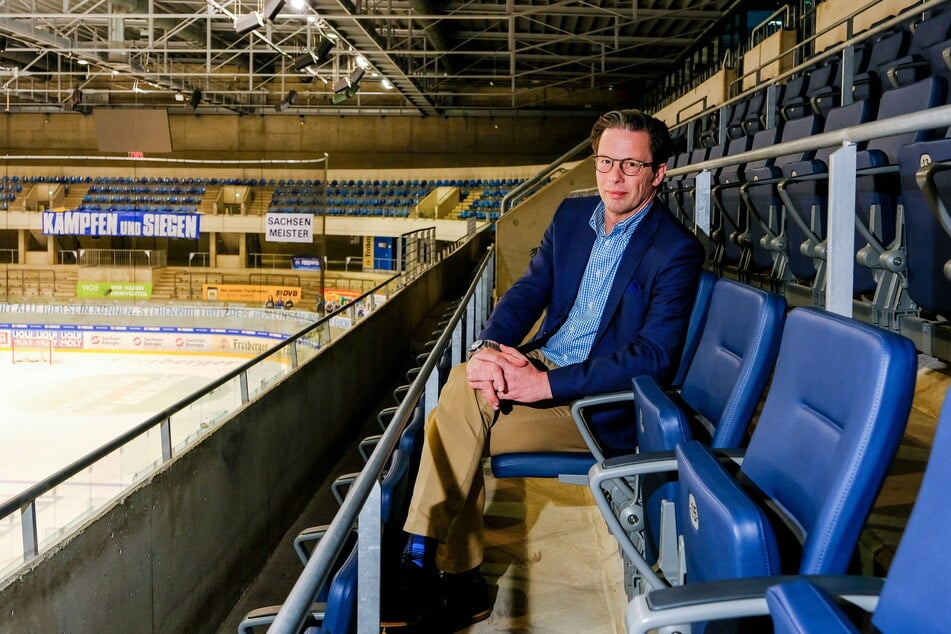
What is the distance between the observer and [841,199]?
1586 millimetres

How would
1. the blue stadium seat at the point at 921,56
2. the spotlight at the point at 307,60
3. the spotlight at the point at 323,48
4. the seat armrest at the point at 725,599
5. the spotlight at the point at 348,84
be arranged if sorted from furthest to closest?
the spotlight at the point at 348,84, the spotlight at the point at 307,60, the spotlight at the point at 323,48, the blue stadium seat at the point at 921,56, the seat armrest at the point at 725,599

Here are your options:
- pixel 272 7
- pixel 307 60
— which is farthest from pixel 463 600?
pixel 307 60

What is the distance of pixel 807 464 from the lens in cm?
102

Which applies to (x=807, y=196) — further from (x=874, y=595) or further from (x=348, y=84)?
(x=348, y=84)

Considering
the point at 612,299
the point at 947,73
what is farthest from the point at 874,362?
the point at 947,73

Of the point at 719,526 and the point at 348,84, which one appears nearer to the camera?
the point at 719,526

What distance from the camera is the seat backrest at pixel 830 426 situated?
876 mm

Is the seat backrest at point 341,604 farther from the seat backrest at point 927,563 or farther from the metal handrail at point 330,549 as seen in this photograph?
the seat backrest at point 927,563

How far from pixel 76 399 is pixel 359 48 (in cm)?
684

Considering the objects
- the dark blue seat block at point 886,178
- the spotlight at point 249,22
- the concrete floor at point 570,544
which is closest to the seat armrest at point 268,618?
the concrete floor at point 570,544

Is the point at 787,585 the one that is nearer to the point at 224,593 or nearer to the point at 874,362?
the point at 874,362

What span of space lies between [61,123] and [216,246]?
23.1 feet

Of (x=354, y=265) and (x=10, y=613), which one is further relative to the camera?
(x=354, y=265)

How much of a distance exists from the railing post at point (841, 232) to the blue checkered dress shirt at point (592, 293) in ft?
1.56
